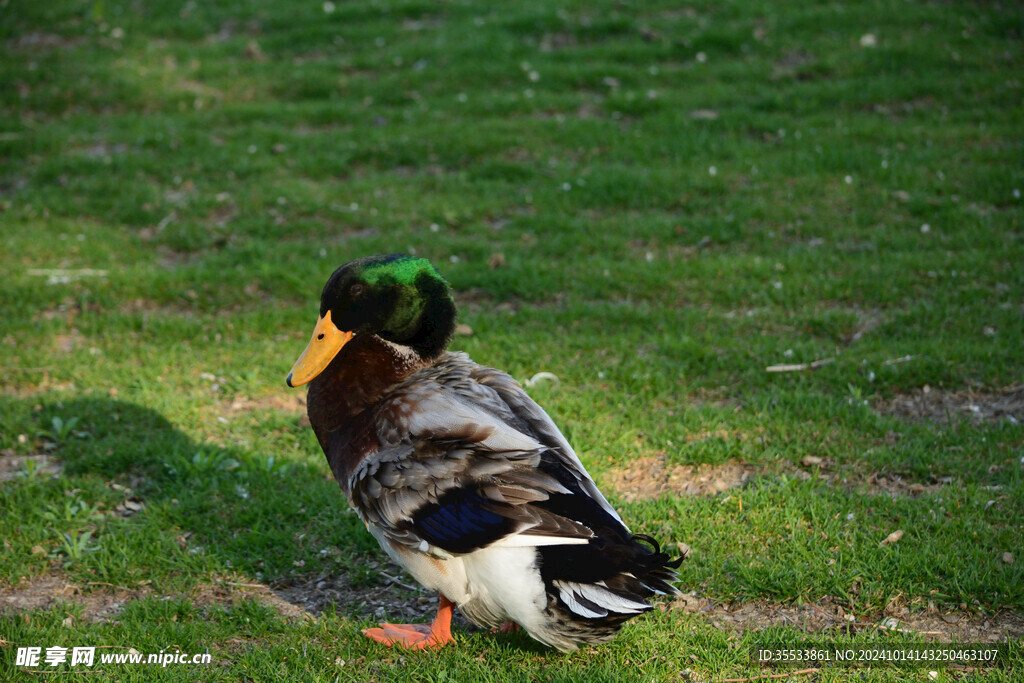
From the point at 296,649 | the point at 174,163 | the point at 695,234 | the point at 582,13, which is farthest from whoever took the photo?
the point at 582,13

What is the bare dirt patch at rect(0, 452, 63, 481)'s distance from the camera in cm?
482

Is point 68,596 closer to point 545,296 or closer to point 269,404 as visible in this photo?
point 269,404

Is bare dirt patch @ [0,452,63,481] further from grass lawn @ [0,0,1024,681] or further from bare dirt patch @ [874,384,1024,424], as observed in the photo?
bare dirt patch @ [874,384,1024,424]

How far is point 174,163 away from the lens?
898cm

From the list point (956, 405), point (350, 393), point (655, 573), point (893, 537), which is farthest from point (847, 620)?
point (350, 393)

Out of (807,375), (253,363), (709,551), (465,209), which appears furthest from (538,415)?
(465,209)

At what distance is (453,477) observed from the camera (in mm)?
3357

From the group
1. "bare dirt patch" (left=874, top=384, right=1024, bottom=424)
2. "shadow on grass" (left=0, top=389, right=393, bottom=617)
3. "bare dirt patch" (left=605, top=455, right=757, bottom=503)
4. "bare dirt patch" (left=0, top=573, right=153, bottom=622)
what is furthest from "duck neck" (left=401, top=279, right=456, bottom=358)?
"bare dirt patch" (left=874, top=384, right=1024, bottom=424)

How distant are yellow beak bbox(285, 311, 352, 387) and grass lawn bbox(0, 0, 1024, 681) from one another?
107 cm

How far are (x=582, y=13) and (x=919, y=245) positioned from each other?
6.20 metres

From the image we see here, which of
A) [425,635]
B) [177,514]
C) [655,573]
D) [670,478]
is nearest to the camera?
[655,573]

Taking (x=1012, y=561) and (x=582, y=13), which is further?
(x=582, y=13)

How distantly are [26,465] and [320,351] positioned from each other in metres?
2.15

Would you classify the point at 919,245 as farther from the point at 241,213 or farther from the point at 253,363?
the point at 241,213
